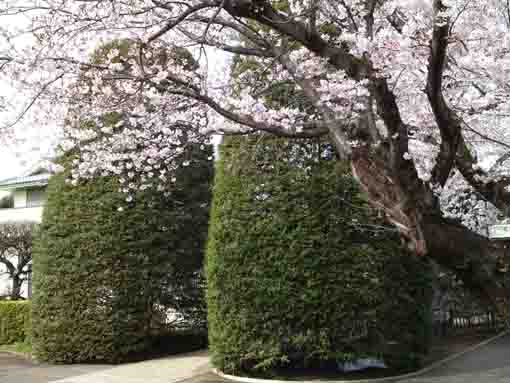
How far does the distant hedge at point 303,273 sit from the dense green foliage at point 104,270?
2150mm

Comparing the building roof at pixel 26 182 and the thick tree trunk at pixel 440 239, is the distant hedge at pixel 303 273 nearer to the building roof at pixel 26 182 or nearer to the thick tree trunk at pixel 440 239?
the thick tree trunk at pixel 440 239

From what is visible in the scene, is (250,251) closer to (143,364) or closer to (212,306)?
(212,306)

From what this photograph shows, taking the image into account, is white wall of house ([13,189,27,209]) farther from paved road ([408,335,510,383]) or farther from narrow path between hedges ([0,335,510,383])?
paved road ([408,335,510,383])

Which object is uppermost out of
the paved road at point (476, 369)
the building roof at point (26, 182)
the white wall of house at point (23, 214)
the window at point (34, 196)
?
the building roof at point (26, 182)

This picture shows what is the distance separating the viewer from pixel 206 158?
11938mm

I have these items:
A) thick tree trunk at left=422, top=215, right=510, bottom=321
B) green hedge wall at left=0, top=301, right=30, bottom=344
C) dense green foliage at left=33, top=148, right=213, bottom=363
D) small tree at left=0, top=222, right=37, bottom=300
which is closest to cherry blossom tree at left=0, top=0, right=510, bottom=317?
thick tree trunk at left=422, top=215, right=510, bottom=321

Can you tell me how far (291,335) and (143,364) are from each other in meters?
3.40

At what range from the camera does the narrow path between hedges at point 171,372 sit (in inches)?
328

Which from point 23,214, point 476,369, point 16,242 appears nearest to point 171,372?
point 476,369

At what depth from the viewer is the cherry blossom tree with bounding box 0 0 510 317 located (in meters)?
4.18

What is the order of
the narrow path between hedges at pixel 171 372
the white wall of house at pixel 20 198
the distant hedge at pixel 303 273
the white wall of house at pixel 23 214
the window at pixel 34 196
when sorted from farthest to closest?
the white wall of house at pixel 20 198 < the window at pixel 34 196 < the white wall of house at pixel 23 214 < the narrow path between hedges at pixel 171 372 < the distant hedge at pixel 303 273

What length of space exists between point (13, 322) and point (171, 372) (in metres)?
6.26

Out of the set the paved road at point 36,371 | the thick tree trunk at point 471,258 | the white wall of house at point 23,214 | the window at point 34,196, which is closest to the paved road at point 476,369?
the thick tree trunk at point 471,258

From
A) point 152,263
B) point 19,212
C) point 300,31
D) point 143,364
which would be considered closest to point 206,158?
point 152,263
